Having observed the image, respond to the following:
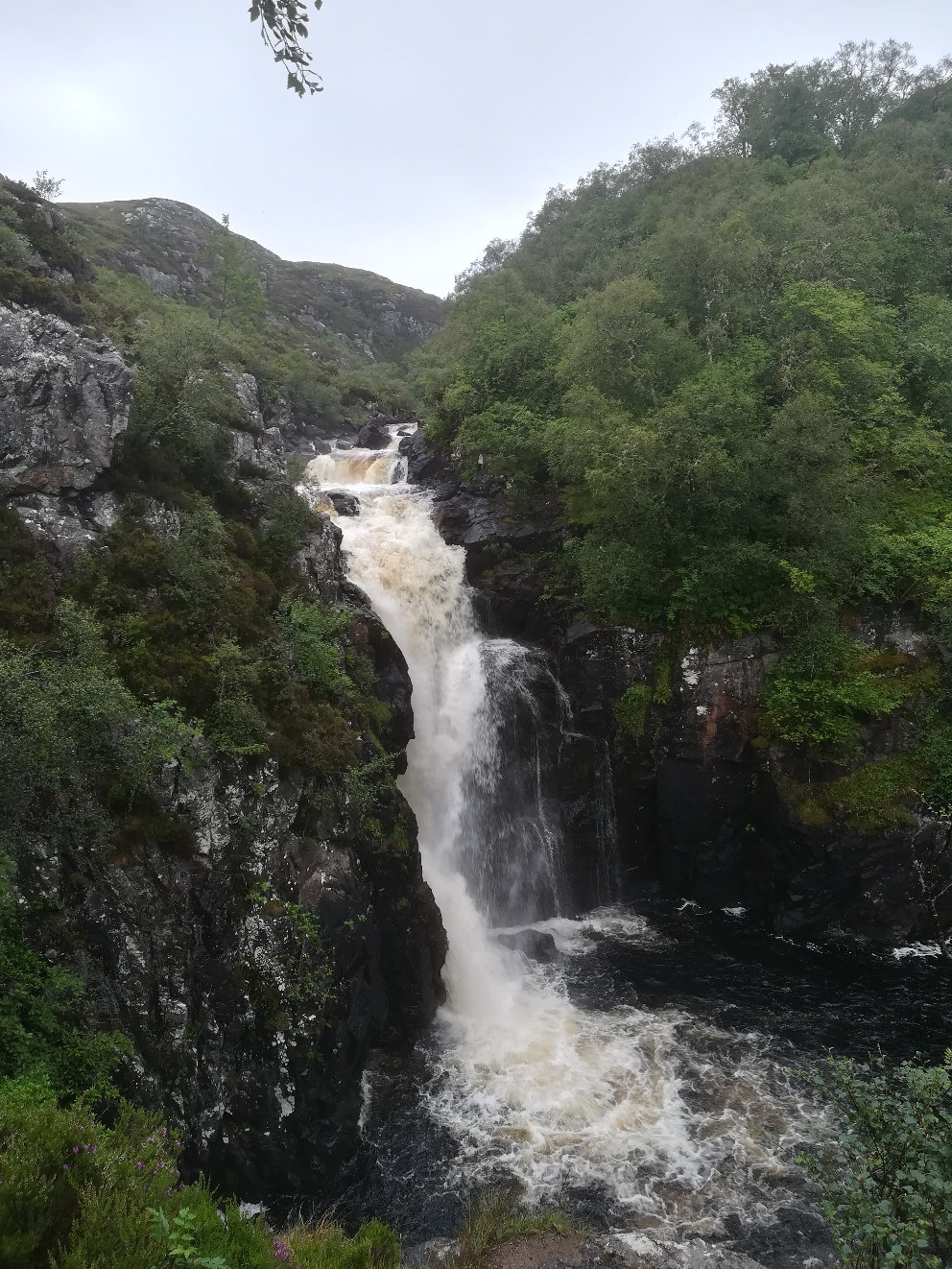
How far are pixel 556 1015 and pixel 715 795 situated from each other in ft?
27.6

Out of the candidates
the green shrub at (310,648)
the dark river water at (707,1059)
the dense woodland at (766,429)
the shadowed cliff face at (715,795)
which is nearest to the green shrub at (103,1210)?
the dark river water at (707,1059)

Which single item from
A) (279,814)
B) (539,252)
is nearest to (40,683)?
(279,814)

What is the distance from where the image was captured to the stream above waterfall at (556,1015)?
12.1 m

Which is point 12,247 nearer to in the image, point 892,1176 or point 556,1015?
point 556,1015

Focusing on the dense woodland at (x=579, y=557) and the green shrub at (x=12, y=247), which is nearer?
the dense woodland at (x=579, y=557)

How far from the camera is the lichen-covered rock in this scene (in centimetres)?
1343

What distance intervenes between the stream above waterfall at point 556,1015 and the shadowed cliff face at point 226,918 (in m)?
1.61

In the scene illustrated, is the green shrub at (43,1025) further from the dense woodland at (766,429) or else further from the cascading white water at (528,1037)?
the dense woodland at (766,429)

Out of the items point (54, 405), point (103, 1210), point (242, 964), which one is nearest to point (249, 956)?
point (242, 964)

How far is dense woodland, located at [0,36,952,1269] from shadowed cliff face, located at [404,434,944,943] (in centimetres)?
71

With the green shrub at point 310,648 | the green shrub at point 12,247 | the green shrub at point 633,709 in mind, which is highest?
the green shrub at point 12,247

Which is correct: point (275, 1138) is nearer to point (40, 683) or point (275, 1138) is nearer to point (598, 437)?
point (40, 683)

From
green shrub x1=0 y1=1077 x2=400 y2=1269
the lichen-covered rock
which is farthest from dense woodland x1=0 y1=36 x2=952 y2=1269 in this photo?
the lichen-covered rock

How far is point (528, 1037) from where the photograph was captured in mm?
15664
